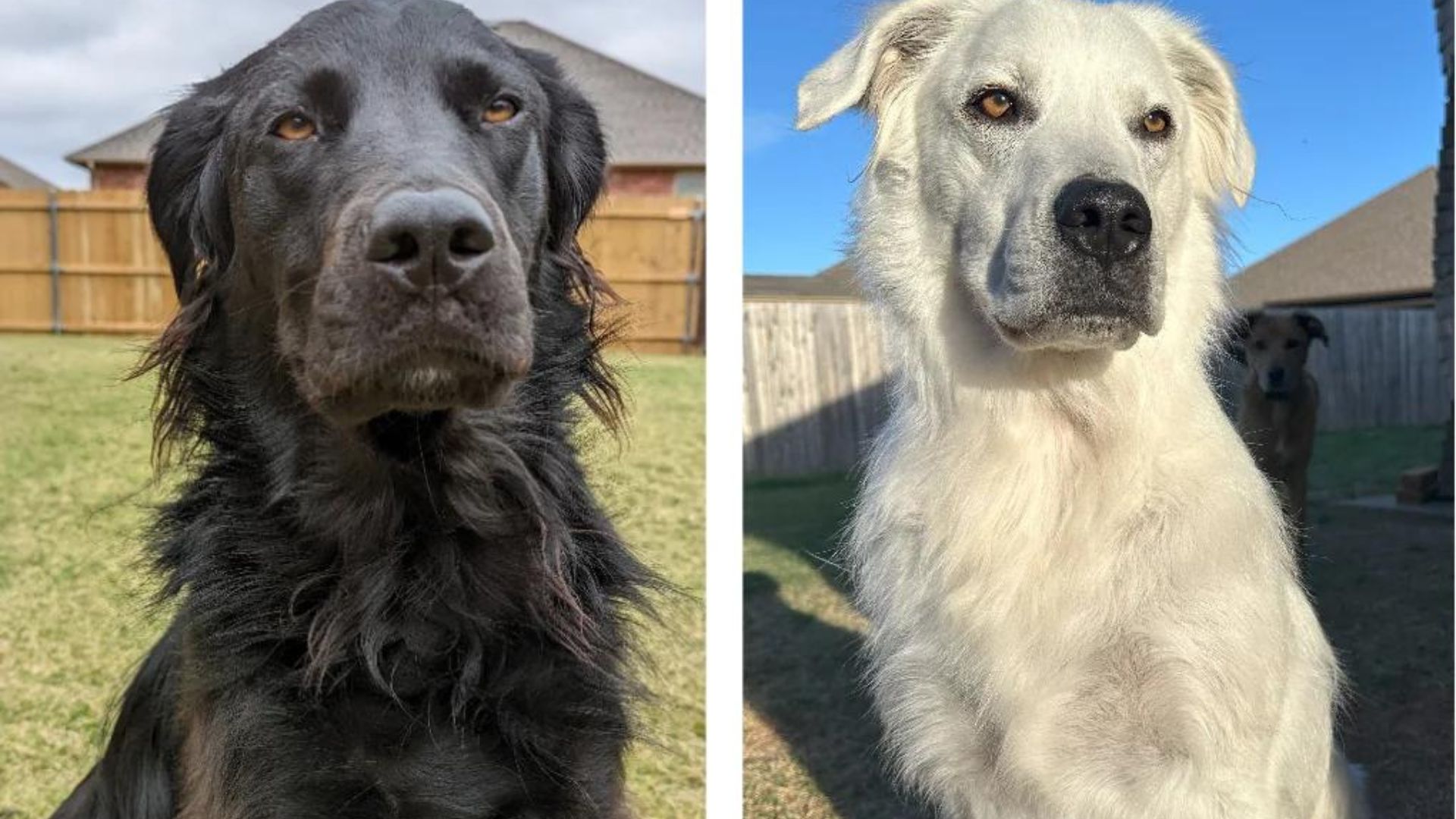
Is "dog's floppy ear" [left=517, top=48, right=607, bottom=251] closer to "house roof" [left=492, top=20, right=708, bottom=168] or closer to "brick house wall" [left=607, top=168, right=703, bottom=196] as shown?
"house roof" [left=492, top=20, right=708, bottom=168]

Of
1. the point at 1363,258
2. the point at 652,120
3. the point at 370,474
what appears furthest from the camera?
the point at 652,120

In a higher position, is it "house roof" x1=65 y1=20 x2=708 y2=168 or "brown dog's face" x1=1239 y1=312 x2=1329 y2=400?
"house roof" x1=65 y1=20 x2=708 y2=168

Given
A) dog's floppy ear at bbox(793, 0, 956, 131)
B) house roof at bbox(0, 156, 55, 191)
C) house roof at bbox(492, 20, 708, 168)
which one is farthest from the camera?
house roof at bbox(492, 20, 708, 168)

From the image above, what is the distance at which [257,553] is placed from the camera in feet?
4.89

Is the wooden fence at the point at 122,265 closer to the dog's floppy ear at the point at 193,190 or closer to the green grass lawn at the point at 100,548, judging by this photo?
the green grass lawn at the point at 100,548

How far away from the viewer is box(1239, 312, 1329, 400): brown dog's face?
12.9 ft

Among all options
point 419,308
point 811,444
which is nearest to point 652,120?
point 811,444

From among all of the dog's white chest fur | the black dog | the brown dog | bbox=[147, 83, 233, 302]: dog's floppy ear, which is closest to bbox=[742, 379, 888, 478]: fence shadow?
the brown dog

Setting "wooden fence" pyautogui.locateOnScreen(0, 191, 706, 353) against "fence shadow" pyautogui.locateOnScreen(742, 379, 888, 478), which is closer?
"wooden fence" pyautogui.locateOnScreen(0, 191, 706, 353)

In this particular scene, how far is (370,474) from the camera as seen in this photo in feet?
4.86

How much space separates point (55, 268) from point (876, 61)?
3116 millimetres

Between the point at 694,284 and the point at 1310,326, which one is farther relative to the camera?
the point at 694,284

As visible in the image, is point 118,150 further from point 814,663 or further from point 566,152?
point 814,663

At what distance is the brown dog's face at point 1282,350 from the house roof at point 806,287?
1561 millimetres
